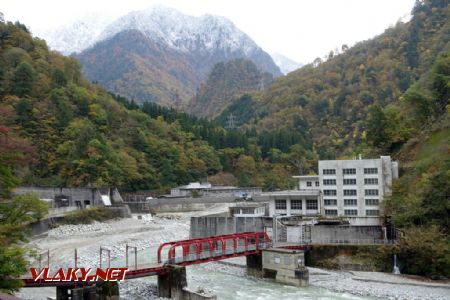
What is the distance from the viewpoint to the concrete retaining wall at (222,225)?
46719 mm

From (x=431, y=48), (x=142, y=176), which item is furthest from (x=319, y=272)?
(x=431, y=48)

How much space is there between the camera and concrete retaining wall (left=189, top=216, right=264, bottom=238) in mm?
46719

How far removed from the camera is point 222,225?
49438 millimetres

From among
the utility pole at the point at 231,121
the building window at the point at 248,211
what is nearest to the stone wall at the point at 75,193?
the building window at the point at 248,211

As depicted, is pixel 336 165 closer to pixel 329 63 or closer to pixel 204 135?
pixel 204 135

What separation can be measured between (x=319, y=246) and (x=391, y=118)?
26809 millimetres

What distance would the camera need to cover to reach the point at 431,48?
133m

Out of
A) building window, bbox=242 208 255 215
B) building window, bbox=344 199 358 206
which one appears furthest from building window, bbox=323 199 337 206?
building window, bbox=242 208 255 215

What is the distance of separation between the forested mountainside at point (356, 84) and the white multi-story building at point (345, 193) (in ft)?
213

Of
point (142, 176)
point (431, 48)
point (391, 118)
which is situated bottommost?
point (142, 176)

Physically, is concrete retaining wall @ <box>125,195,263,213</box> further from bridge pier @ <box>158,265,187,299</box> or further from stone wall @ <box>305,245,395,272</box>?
bridge pier @ <box>158,265,187,299</box>

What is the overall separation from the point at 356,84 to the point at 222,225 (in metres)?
111

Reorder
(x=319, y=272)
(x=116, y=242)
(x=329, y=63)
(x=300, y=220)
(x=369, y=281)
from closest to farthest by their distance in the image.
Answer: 1. (x=369, y=281)
2. (x=319, y=272)
3. (x=300, y=220)
4. (x=116, y=242)
5. (x=329, y=63)

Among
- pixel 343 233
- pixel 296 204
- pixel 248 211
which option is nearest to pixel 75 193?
pixel 248 211
